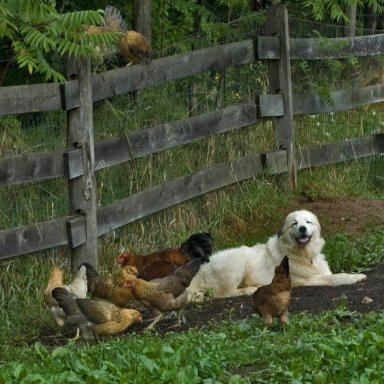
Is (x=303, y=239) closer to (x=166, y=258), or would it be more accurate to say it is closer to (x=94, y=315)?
(x=166, y=258)

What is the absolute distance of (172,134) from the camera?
41.5ft

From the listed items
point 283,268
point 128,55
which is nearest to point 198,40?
point 128,55

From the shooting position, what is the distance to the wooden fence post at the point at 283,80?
14523mm

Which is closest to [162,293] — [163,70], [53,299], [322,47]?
[53,299]

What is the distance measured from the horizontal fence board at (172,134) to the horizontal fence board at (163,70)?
487 millimetres

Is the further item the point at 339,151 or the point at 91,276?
the point at 339,151

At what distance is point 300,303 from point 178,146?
3215 millimetres

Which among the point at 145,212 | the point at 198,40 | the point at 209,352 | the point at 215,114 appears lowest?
the point at 209,352

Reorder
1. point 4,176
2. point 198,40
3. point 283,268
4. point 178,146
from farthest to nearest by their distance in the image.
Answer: point 198,40, point 178,146, point 4,176, point 283,268

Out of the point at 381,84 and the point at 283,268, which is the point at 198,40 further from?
the point at 283,268

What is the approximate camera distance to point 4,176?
10.3 metres

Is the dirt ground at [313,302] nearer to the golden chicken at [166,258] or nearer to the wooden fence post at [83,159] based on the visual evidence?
the golden chicken at [166,258]

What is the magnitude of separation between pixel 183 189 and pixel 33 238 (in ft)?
8.70

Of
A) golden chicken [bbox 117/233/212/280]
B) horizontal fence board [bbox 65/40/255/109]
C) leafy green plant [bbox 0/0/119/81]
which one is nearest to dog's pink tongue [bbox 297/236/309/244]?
golden chicken [bbox 117/233/212/280]
